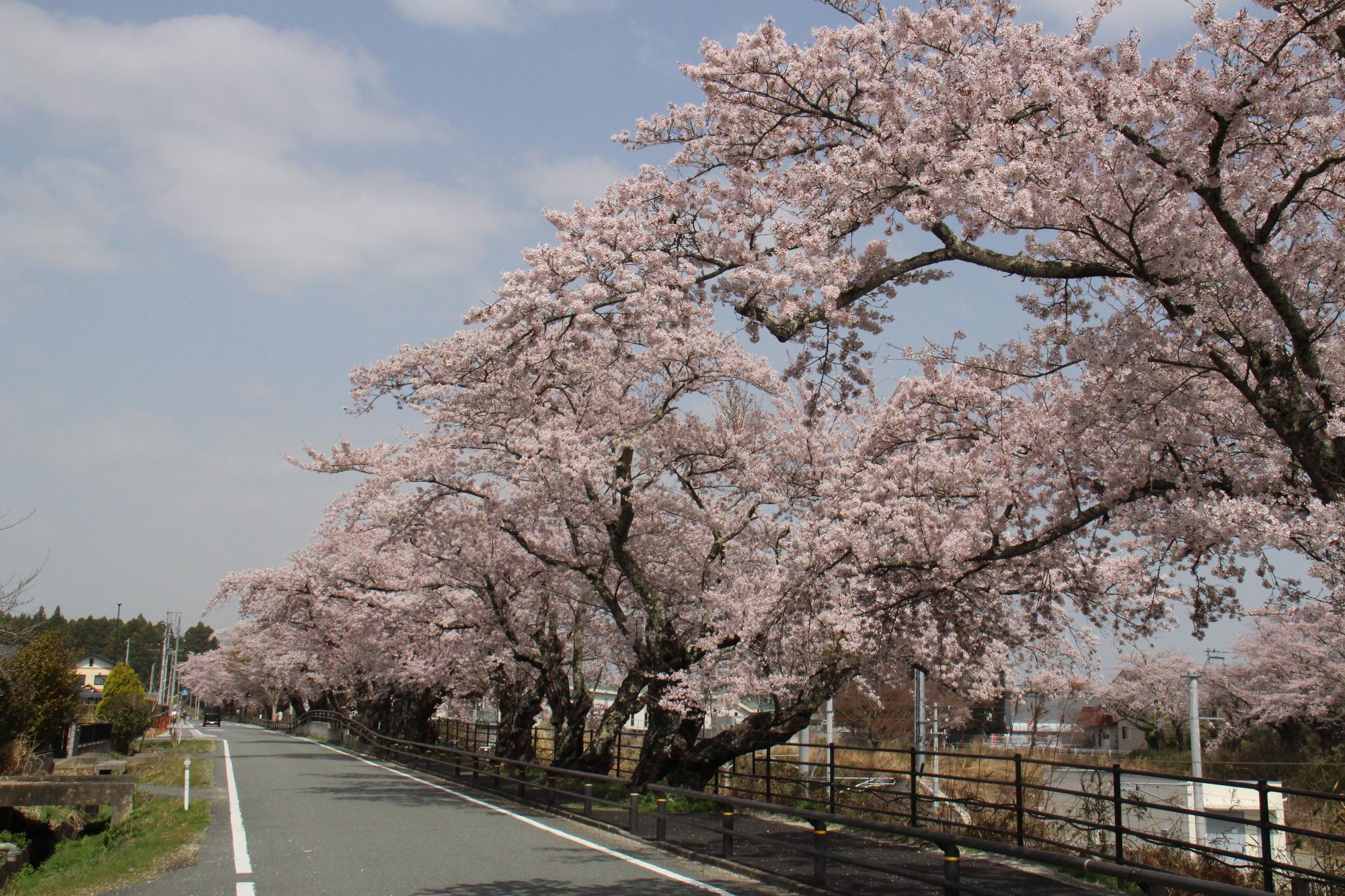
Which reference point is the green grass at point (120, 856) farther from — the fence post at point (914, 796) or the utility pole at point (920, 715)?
the utility pole at point (920, 715)

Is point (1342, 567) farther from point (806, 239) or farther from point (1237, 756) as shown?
point (1237, 756)

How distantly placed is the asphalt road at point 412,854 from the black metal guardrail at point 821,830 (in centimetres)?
70

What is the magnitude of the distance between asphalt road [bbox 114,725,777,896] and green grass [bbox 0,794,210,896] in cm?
39

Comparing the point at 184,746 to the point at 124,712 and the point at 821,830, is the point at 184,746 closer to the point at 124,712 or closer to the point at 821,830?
the point at 124,712

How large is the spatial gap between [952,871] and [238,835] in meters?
12.0

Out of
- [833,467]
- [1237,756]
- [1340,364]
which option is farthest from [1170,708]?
[1340,364]

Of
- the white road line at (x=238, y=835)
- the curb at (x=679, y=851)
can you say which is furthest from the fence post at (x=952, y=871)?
the white road line at (x=238, y=835)

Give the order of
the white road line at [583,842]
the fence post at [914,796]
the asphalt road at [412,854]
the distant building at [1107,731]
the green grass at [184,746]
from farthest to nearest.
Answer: the distant building at [1107,731] < the green grass at [184,746] < the fence post at [914,796] < the white road line at [583,842] < the asphalt road at [412,854]

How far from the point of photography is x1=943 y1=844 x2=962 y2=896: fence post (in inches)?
364

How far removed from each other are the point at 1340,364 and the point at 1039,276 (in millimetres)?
2659

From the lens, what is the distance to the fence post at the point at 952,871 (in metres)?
9.25

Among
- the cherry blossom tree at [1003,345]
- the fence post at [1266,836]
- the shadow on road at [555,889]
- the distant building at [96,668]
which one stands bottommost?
the distant building at [96,668]

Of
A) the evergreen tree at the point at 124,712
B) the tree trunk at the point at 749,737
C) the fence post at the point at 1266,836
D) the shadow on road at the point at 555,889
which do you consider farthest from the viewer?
the evergreen tree at the point at 124,712

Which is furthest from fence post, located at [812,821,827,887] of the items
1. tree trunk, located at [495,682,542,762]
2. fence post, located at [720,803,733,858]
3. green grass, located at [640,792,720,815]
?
tree trunk, located at [495,682,542,762]
